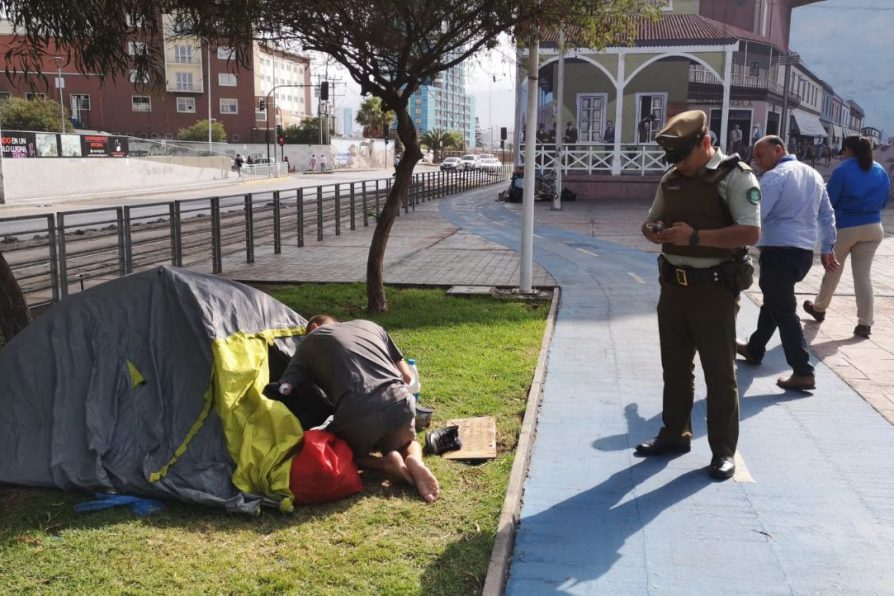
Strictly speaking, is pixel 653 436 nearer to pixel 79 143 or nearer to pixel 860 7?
pixel 860 7

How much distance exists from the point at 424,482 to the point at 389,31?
5.61 m

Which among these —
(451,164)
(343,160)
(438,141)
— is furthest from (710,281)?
(438,141)

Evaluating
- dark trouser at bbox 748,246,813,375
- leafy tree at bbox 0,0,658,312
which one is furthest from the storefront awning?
dark trouser at bbox 748,246,813,375

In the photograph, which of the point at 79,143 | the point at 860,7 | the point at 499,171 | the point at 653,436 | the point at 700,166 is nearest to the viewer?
the point at 700,166

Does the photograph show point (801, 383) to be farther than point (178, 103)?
No

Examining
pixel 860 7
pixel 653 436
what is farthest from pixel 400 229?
pixel 860 7

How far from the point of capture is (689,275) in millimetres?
4348

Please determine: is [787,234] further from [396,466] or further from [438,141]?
[438,141]

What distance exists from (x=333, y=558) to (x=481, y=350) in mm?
3726

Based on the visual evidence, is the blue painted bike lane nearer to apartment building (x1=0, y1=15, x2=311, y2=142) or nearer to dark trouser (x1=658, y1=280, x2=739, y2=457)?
dark trouser (x1=658, y1=280, x2=739, y2=457)

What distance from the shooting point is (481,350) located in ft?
23.7

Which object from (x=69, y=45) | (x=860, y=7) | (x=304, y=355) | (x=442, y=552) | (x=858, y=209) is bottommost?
(x=442, y=552)

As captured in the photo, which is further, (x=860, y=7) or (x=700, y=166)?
(x=860, y=7)

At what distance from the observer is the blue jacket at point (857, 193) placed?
7406mm
